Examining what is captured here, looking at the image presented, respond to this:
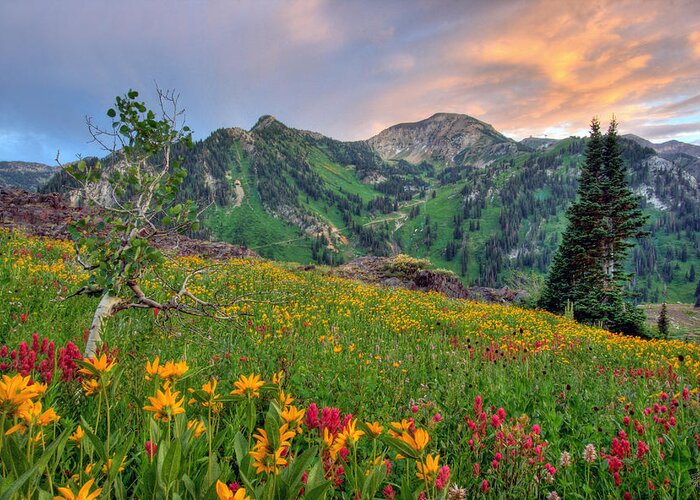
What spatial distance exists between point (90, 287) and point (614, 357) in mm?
10325

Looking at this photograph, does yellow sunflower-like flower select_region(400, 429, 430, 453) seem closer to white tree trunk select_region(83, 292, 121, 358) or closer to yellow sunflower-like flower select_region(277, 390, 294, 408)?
yellow sunflower-like flower select_region(277, 390, 294, 408)

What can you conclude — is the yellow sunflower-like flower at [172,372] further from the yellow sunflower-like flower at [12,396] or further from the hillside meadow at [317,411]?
the yellow sunflower-like flower at [12,396]

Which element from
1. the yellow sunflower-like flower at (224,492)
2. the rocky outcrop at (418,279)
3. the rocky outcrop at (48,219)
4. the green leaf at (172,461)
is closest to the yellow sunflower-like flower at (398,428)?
the yellow sunflower-like flower at (224,492)

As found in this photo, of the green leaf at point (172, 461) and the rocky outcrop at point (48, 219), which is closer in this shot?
the green leaf at point (172, 461)

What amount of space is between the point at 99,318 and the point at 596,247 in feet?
87.1

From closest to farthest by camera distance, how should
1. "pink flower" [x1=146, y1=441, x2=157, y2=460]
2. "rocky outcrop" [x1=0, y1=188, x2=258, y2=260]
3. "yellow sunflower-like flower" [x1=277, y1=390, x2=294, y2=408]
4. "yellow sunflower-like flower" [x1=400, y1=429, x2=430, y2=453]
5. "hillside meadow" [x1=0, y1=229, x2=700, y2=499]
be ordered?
"yellow sunflower-like flower" [x1=400, y1=429, x2=430, y2=453], "hillside meadow" [x1=0, y1=229, x2=700, y2=499], "pink flower" [x1=146, y1=441, x2=157, y2=460], "yellow sunflower-like flower" [x1=277, y1=390, x2=294, y2=408], "rocky outcrop" [x1=0, y1=188, x2=258, y2=260]

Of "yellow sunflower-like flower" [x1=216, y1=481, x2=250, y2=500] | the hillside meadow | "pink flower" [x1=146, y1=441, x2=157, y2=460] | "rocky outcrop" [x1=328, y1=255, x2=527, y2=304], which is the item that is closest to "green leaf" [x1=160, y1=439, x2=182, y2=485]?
the hillside meadow

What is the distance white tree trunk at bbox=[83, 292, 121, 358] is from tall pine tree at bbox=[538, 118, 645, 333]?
22704 mm

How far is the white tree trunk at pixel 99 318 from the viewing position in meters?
3.35

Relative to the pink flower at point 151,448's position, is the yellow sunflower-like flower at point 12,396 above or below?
above

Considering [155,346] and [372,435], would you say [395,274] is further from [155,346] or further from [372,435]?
[372,435]

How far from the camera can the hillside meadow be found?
4.65ft

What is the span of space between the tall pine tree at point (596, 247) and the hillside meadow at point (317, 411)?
12.6m

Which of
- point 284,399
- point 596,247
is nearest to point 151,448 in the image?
point 284,399
